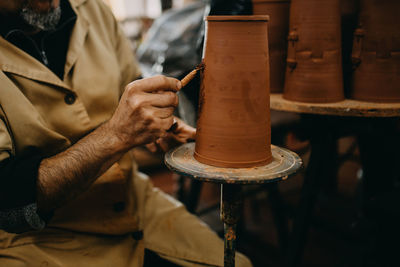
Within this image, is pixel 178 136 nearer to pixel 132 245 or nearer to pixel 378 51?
pixel 132 245

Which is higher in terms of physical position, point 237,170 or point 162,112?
point 162,112

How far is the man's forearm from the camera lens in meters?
0.99

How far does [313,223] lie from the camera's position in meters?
2.08

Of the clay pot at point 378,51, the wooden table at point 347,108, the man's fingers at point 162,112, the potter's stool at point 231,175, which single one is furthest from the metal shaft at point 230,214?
the clay pot at point 378,51

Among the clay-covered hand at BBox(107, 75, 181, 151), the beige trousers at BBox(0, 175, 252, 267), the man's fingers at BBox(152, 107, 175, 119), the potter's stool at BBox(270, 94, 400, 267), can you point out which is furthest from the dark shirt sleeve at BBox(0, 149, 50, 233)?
the potter's stool at BBox(270, 94, 400, 267)

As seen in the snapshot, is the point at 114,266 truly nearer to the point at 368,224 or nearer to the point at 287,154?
the point at 287,154

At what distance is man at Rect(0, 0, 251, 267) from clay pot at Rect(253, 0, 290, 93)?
0.51m

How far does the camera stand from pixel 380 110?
1.11 m

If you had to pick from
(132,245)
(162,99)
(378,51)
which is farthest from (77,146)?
(378,51)

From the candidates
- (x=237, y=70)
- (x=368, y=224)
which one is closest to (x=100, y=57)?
(x=237, y=70)

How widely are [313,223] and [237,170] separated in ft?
4.73

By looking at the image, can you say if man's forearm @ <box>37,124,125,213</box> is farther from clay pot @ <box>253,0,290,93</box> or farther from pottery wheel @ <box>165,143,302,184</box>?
clay pot @ <box>253,0,290,93</box>

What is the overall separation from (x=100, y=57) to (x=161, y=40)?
113 centimetres

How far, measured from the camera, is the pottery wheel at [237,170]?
797mm
